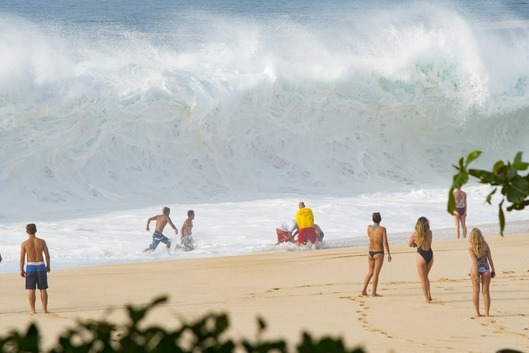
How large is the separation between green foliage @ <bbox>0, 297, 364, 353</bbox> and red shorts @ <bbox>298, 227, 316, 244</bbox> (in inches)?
642

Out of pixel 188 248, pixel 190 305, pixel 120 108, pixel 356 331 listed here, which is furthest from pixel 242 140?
pixel 356 331

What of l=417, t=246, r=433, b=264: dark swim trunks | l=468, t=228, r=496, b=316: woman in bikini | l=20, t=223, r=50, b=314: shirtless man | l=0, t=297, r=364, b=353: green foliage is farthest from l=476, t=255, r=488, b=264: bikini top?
l=0, t=297, r=364, b=353: green foliage

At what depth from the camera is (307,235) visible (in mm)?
19000

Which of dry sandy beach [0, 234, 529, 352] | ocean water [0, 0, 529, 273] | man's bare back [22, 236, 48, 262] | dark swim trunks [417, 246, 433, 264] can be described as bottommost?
dry sandy beach [0, 234, 529, 352]

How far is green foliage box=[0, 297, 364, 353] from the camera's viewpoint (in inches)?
97.7

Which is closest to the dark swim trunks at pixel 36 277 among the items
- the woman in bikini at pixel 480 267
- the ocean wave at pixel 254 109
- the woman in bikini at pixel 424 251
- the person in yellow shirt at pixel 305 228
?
the woman in bikini at pixel 424 251

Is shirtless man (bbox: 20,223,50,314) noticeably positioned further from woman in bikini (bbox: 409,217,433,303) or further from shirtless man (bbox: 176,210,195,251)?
shirtless man (bbox: 176,210,195,251)

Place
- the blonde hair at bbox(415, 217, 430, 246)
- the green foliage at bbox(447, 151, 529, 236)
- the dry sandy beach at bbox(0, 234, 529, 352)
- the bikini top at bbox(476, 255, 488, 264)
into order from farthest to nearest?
the blonde hair at bbox(415, 217, 430, 246) → the bikini top at bbox(476, 255, 488, 264) → the dry sandy beach at bbox(0, 234, 529, 352) → the green foliage at bbox(447, 151, 529, 236)

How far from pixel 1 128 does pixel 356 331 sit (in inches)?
748

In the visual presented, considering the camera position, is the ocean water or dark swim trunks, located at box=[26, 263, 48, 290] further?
the ocean water

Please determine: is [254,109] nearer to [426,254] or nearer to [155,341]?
[426,254]

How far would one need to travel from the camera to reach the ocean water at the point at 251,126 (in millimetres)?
23484

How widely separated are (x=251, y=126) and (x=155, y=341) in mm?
29333

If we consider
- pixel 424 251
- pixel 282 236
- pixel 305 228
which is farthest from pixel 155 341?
pixel 282 236
